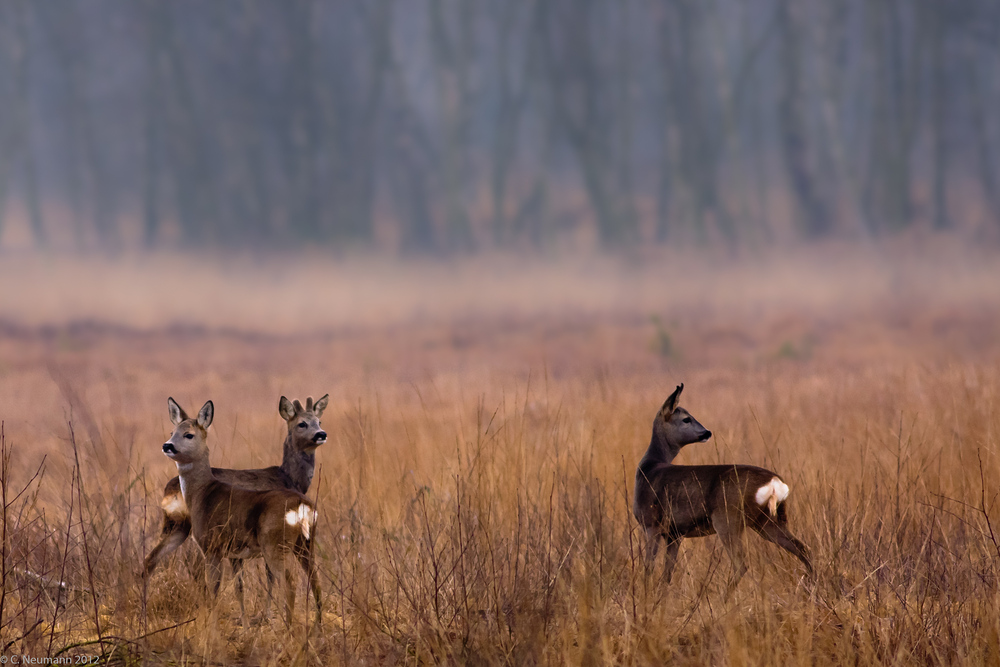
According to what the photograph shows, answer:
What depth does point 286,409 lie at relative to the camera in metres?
5.38

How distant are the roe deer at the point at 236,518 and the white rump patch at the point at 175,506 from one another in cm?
14

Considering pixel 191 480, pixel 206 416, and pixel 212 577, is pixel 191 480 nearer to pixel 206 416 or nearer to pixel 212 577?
pixel 206 416

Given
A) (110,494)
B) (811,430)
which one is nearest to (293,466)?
(110,494)

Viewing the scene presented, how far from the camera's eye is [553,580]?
14.4 feet

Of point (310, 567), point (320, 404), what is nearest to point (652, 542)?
point (310, 567)

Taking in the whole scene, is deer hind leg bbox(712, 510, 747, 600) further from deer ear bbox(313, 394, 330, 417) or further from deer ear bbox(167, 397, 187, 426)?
deer ear bbox(167, 397, 187, 426)

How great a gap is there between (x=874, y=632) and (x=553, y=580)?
1407mm

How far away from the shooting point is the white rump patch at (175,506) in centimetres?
511

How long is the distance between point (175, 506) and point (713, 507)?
2.78 meters

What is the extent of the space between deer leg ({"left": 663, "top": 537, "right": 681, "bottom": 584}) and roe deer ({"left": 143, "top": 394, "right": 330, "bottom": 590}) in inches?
73.6

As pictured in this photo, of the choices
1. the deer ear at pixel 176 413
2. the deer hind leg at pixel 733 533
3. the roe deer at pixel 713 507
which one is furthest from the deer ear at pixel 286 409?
the deer hind leg at pixel 733 533

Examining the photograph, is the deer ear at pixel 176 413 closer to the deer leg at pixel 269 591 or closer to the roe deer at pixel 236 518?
the roe deer at pixel 236 518

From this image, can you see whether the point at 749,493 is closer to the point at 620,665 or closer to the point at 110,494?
the point at 620,665

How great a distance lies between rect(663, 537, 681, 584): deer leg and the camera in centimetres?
473
